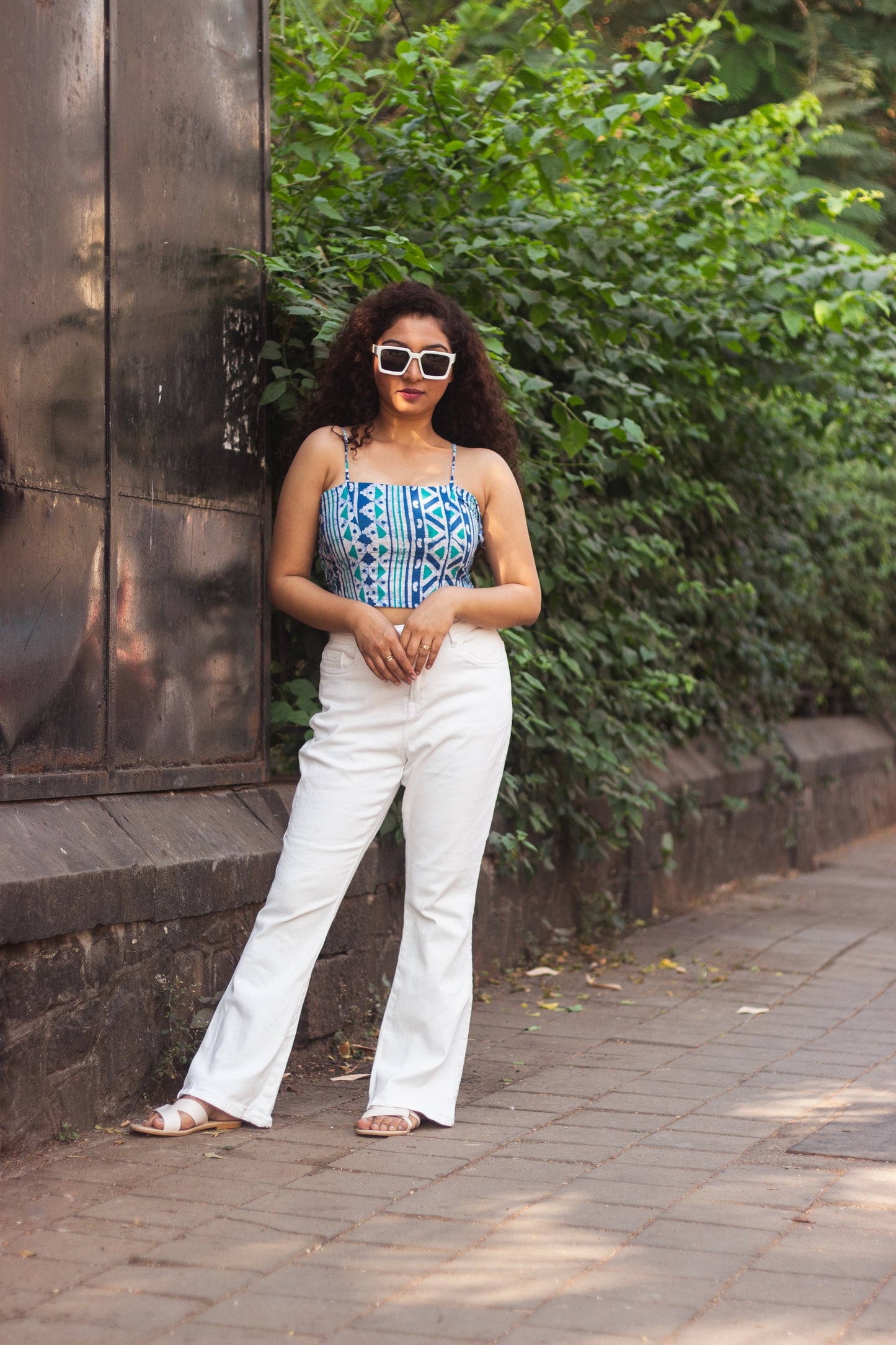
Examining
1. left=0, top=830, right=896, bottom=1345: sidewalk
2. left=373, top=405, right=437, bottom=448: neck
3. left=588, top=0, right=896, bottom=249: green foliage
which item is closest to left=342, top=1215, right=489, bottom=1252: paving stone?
left=0, top=830, right=896, bottom=1345: sidewalk

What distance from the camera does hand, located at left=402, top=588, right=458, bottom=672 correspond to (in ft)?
11.7

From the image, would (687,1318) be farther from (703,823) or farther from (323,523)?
(703,823)

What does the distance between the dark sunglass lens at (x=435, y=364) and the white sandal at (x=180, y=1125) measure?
72.7 inches

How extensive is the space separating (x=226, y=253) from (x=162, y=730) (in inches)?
54.9

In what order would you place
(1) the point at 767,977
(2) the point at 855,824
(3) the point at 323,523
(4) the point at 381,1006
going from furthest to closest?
(2) the point at 855,824, (1) the point at 767,977, (4) the point at 381,1006, (3) the point at 323,523

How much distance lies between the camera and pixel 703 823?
7977mm

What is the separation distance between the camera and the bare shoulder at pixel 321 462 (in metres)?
3.79

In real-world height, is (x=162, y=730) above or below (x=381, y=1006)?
above

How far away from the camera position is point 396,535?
372 centimetres

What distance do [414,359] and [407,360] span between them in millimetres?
20

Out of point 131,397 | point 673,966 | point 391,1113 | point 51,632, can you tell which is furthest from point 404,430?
point 673,966

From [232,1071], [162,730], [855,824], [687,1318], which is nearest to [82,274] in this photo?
[162,730]

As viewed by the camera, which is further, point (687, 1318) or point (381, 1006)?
point (381, 1006)

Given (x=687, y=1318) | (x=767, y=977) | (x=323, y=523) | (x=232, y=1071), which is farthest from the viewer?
(x=767, y=977)
